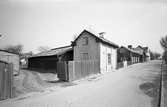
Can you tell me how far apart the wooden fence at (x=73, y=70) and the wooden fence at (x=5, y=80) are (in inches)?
201

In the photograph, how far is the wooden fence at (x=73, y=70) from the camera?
36.2 feet

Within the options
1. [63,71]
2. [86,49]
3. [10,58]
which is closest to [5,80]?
[63,71]

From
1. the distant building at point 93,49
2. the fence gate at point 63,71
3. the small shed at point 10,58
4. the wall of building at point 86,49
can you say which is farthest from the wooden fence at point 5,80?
the wall of building at point 86,49

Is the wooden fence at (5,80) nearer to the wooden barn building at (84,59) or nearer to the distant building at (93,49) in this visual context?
the wooden barn building at (84,59)

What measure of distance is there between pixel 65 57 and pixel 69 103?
49.8ft

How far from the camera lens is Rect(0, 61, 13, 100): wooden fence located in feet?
20.4

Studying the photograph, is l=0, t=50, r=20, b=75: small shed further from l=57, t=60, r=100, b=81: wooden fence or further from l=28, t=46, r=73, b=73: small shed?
l=57, t=60, r=100, b=81: wooden fence

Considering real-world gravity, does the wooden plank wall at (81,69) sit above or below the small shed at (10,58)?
below

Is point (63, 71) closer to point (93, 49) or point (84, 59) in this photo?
point (93, 49)

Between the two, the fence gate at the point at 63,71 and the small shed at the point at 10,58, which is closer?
the fence gate at the point at 63,71

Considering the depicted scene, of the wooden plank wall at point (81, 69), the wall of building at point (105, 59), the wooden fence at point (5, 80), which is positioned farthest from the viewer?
the wall of building at point (105, 59)

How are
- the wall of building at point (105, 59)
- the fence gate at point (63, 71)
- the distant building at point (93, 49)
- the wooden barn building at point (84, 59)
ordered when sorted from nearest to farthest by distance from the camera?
the fence gate at point (63, 71) → the wooden barn building at point (84, 59) → the distant building at point (93, 49) → the wall of building at point (105, 59)

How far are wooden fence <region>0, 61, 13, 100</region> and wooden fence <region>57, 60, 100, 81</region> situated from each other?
5105 millimetres

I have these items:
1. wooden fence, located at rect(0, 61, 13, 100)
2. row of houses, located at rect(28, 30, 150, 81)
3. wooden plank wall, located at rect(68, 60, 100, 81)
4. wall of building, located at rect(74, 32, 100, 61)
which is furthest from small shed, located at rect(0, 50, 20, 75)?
wooden fence, located at rect(0, 61, 13, 100)
